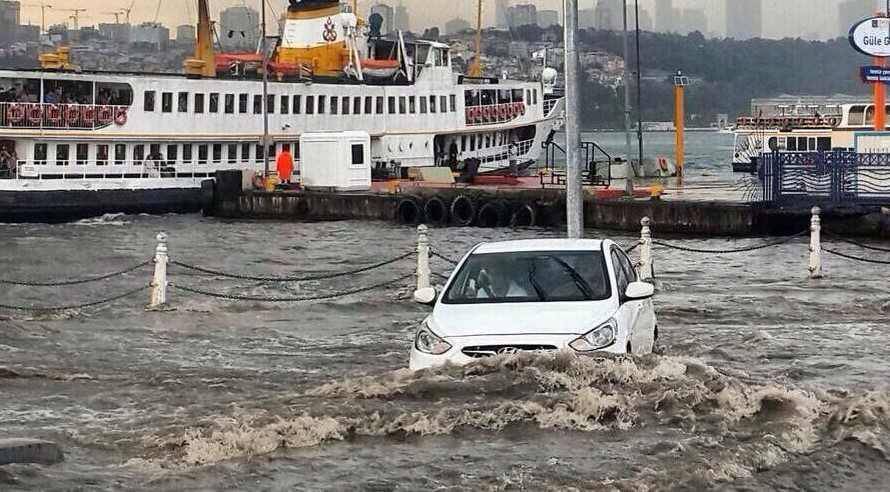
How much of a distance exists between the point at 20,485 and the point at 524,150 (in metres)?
63.3

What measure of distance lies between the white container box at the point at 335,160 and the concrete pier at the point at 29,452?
131ft

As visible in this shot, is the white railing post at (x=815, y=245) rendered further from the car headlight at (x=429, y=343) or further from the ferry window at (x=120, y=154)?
the ferry window at (x=120, y=154)

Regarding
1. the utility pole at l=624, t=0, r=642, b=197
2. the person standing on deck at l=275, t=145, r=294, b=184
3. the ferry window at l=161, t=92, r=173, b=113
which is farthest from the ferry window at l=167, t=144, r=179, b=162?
the utility pole at l=624, t=0, r=642, b=197

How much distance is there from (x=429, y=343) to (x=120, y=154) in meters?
39.6

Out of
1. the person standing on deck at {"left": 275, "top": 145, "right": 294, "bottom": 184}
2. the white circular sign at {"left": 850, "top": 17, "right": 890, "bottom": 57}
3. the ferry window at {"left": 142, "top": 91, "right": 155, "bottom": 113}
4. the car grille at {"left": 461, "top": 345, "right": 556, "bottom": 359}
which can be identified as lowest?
the car grille at {"left": 461, "top": 345, "right": 556, "bottom": 359}

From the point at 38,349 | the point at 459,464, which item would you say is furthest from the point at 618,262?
the point at 38,349

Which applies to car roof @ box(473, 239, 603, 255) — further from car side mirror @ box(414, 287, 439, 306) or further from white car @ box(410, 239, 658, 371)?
car side mirror @ box(414, 287, 439, 306)

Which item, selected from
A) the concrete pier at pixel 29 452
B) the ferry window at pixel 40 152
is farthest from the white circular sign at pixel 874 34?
the concrete pier at pixel 29 452

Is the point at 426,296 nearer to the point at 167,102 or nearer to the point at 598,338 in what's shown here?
the point at 598,338

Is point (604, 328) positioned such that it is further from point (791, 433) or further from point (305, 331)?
point (305, 331)

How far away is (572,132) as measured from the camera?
19125 mm

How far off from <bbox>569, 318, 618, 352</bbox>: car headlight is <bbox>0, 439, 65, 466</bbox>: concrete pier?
4.27 m

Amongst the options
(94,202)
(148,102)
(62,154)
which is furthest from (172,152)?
(94,202)

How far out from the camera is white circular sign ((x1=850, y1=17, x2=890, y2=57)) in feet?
122
